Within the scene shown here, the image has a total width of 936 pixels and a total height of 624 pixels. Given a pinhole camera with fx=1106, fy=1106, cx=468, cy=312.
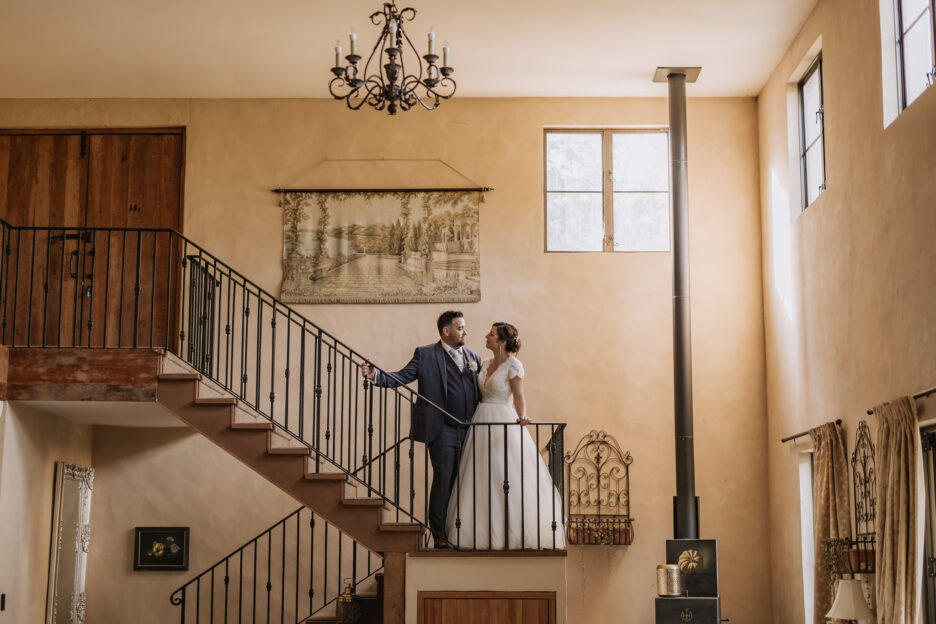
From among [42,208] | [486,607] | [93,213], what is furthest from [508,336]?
[42,208]

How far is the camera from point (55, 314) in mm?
11117

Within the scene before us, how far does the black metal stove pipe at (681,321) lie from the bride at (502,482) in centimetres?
173

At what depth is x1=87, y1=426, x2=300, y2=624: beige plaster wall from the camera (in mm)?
10594

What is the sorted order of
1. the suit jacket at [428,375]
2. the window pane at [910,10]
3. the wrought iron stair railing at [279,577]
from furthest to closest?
the wrought iron stair railing at [279,577] → the suit jacket at [428,375] → the window pane at [910,10]

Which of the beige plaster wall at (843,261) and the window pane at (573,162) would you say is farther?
the window pane at (573,162)

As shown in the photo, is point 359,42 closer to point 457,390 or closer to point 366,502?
point 457,390

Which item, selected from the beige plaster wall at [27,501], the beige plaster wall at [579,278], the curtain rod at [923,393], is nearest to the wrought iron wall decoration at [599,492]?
the beige plaster wall at [579,278]

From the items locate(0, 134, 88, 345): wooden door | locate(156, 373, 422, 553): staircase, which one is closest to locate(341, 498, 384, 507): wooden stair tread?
locate(156, 373, 422, 553): staircase

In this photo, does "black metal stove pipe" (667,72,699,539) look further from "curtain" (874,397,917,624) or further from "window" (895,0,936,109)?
"window" (895,0,936,109)

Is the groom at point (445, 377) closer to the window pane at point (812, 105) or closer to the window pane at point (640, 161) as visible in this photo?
the window pane at point (640, 161)

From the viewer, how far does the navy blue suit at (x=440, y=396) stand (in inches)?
326

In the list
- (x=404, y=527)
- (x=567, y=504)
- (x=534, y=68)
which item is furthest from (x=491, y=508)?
(x=534, y=68)

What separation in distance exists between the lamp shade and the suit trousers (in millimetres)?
2755

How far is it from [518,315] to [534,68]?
2.39 meters
